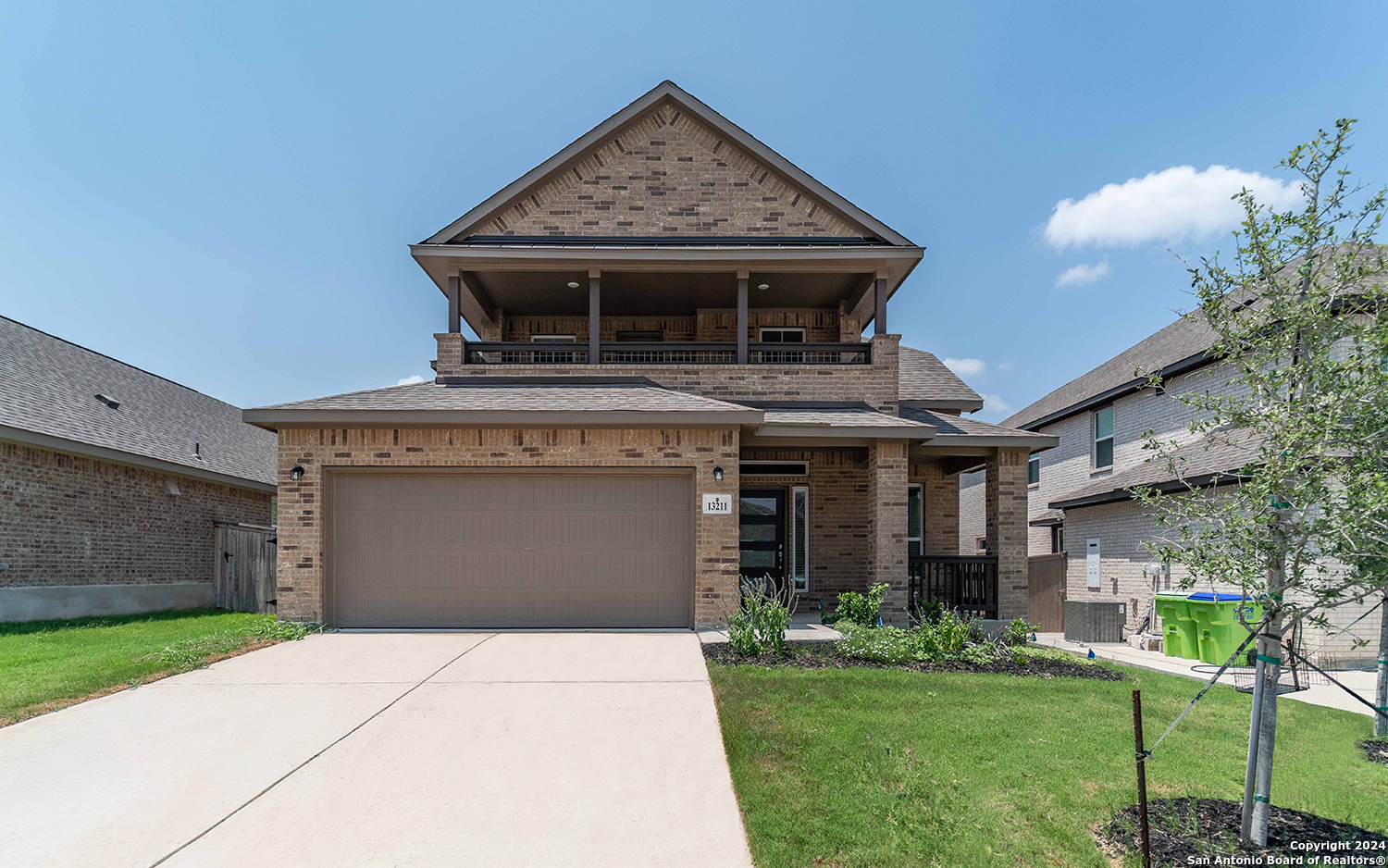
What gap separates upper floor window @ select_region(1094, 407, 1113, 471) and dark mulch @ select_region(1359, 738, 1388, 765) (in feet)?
40.4

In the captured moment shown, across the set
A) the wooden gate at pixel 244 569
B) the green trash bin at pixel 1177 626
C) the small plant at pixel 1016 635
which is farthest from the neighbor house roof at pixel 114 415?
the green trash bin at pixel 1177 626

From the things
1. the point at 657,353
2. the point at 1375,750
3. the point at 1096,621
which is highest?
the point at 657,353

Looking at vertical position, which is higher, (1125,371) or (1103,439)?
(1125,371)

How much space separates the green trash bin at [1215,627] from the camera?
1005 cm

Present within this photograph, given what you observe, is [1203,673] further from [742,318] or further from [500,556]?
[500,556]

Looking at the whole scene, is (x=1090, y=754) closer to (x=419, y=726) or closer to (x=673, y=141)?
(x=419, y=726)

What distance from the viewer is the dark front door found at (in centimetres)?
1323

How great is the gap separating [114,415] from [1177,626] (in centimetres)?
2015

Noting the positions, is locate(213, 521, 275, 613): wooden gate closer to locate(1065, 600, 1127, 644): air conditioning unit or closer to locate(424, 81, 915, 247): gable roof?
locate(424, 81, 915, 247): gable roof

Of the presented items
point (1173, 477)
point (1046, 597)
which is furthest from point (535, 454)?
point (1046, 597)

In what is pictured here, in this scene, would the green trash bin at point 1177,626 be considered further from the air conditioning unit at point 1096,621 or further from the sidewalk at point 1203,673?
the air conditioning unit at point 1096,621

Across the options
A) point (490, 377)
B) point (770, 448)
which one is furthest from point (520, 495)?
point (770, 448)

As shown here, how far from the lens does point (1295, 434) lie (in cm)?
375

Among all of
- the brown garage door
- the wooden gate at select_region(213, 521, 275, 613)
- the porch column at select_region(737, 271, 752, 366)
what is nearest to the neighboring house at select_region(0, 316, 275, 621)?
the wooden gate at select_region(213, 521, 275, 613)
